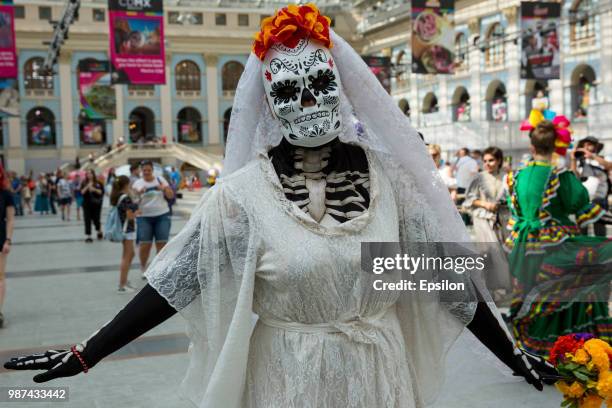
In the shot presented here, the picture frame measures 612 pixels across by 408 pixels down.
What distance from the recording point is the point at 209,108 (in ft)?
175

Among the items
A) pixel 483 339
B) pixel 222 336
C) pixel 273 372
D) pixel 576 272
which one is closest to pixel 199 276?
pixel 222 336

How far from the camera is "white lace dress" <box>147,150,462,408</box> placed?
181 cm

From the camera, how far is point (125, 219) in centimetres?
813

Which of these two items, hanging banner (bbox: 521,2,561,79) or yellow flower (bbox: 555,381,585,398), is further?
hanging banner (bbox: 521,2,561,79)

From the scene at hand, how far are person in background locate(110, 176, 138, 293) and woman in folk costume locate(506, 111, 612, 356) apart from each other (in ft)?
15.1

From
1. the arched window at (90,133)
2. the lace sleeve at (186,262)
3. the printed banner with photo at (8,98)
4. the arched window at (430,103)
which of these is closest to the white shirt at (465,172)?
the lace sleeve at (186,262)

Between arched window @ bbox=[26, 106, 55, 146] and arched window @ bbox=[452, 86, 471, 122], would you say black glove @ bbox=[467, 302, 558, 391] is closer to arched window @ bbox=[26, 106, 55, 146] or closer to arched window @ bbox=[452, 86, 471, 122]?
arched window @ bbox=[452, 86, 471, 122]

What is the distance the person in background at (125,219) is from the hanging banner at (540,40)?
12718 millimetres

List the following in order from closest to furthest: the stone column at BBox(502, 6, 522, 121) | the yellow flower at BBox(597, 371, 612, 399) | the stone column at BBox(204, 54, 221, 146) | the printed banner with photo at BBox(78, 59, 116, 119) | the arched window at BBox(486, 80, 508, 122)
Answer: the yellow flower at BBox(597, 371, 612, 399), the printed banner with photo at BBox(78, 59, 116, 119), the stone column at BBox(502, 6, 522, 121), the arched window at BBox(486, 80, 508, 122), the stone column at BBox(204, 54, 221, 146)

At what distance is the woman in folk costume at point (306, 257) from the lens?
1.82 meters

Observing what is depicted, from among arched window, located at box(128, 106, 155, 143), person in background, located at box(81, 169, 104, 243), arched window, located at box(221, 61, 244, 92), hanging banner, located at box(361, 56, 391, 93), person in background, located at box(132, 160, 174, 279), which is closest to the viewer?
person in background, located at box(132, 160, 174, 279)

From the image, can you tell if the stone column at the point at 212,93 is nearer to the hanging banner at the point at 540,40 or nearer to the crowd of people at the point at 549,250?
the hanging banner at the point at 540,40

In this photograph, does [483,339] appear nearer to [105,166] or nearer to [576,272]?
[576,272]

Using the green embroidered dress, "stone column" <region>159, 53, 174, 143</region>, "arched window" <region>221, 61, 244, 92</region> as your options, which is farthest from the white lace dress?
"arched window" <region>221, 61, 244, 92</region>
